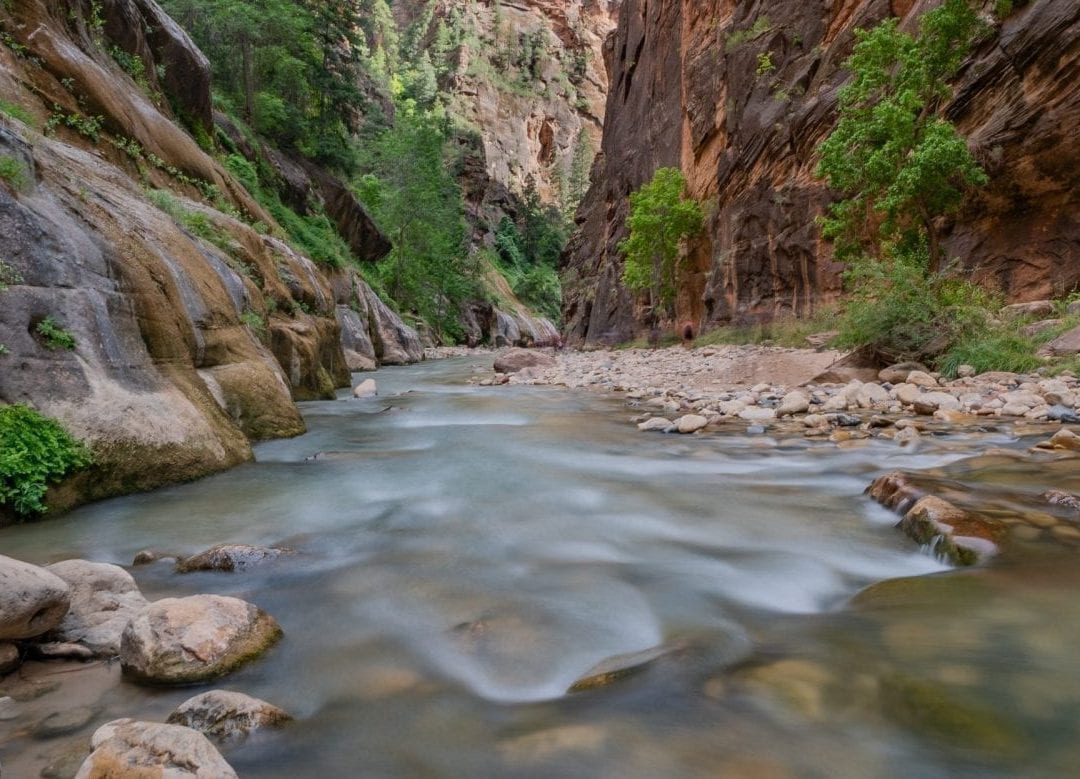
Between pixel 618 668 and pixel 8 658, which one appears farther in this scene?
pixel 618 668

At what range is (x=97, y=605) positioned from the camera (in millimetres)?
2396

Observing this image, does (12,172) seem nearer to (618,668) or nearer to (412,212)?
(618,668)

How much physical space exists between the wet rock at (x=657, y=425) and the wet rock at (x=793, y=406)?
1.44 metres

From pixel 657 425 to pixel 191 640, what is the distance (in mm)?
6046

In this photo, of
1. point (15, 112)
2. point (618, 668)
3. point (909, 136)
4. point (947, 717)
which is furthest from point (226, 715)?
point (909, 136)

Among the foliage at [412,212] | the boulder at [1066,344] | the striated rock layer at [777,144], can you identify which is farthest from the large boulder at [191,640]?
the foliage at [412,212]

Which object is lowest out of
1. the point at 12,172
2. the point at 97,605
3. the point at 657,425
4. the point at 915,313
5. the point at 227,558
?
the point at 657,425

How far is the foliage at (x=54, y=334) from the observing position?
4113mm

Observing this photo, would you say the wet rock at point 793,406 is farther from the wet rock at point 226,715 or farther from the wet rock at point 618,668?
the wet rock at point 226,715

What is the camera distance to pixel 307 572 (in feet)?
10.4

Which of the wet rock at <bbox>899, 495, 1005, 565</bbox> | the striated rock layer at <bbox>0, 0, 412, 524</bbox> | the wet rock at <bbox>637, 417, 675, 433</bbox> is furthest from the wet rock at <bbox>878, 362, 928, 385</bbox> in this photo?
the striated rock layer at <bbox>0, 0, 412, 524</bbox>

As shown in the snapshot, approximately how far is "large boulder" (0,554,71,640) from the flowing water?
0.26m

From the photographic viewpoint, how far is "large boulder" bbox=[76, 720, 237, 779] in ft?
4.48

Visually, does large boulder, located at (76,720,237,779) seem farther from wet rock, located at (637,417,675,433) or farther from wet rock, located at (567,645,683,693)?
wet rock, located at (637,417,675,433)
